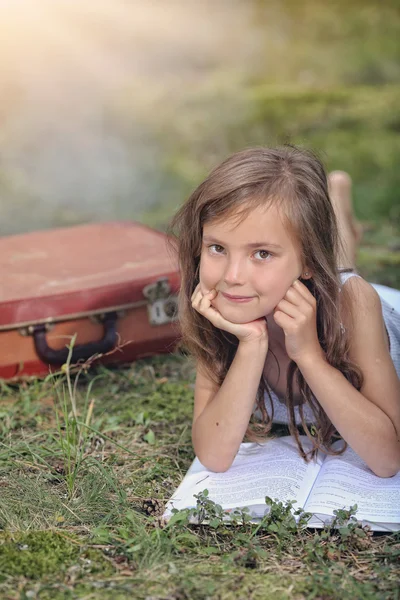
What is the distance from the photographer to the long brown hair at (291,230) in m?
2.02

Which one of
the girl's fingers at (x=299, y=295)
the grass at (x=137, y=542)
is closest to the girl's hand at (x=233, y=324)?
the girl's fingers at (x=299, y=295)

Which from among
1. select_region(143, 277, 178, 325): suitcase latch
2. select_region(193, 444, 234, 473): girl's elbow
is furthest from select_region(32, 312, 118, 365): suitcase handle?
select_region(193, 444, 234, 473): girl's elbow

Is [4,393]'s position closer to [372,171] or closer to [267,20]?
[372,171]

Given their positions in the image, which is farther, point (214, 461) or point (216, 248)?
point (214, 461)

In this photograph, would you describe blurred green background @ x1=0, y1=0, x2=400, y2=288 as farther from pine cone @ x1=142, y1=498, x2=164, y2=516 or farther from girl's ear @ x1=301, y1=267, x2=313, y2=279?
pine cone @ x1=142, y1=498, x2=164, y2=516

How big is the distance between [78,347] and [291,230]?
118cm

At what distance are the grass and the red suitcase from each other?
15.9 inches

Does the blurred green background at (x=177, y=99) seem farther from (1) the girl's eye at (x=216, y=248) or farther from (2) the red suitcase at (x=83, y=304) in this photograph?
(1) the girl's eye at (x=216, y=248)

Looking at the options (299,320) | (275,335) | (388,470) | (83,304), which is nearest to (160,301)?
(83,304)

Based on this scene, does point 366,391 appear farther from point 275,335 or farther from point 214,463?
point 214,463

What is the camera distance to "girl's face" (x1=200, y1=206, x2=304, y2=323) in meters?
1.99

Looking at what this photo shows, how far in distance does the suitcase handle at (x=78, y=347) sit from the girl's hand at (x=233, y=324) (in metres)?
0.84

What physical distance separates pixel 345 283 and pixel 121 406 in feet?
3.35

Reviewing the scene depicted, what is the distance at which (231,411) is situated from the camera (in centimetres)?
213
